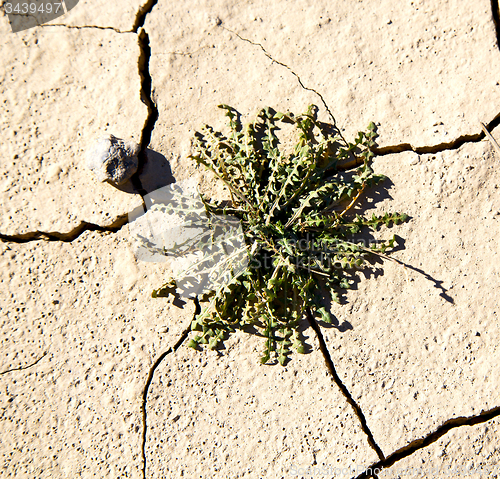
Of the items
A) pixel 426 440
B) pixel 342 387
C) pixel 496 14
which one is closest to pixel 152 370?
pixel 342 387

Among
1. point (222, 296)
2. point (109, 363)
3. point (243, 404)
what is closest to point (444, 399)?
point (243, 404)

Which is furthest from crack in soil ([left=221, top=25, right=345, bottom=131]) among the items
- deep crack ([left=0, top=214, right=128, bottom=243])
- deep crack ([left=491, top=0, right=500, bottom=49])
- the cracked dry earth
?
deep crack ([left=0, top=214, right=128, bottom=243])

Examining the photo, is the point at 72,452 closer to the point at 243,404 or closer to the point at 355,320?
the point at 243,404

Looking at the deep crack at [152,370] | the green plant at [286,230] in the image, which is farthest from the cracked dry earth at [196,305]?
the green plant at [286,230]

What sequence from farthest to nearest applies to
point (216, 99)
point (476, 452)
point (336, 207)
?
point (216, 99) < point (336, 207) < point (476, 452)

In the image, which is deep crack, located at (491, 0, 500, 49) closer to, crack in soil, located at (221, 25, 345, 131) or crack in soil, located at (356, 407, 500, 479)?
crack in soil, located at (221, 25, 345, 131)

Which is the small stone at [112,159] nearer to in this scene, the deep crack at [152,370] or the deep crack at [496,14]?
the deep crack at [152,370]

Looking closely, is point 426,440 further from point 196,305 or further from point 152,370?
point 152,370
